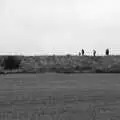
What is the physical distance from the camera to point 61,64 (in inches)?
3912

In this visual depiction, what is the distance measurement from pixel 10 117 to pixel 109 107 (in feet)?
19.0

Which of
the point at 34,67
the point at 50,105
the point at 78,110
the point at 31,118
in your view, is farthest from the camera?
the point at 34,67

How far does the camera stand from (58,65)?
99312mm

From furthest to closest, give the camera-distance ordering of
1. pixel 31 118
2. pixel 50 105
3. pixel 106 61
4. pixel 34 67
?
1. pixel 34 67
2. pixel 106 61
3. pixel 50 105
4. pixel 31 118

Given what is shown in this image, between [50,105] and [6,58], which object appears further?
[6,58]

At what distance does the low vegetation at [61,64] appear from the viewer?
303 feet

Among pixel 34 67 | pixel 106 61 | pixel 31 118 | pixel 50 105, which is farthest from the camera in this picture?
pixel 34 67

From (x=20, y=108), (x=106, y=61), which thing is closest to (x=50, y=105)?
(x=20, y=108)

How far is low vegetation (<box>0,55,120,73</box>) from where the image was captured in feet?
303

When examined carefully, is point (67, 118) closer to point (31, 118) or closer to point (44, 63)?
point (31, 118)

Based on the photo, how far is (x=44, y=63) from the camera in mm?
101562

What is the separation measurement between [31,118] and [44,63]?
84852 millimetres

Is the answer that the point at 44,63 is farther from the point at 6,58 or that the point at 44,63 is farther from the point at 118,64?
the point at 118,64

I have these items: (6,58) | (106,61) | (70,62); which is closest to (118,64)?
(106,61)
